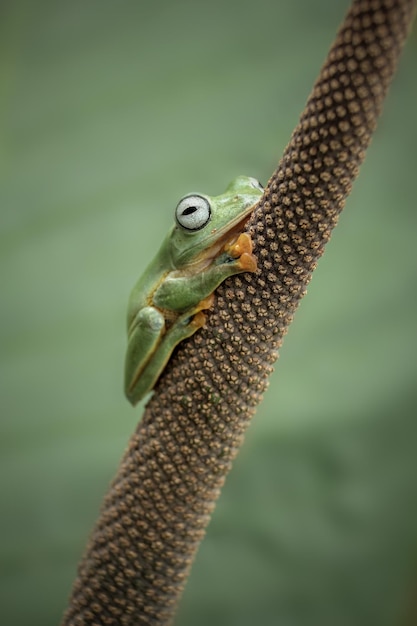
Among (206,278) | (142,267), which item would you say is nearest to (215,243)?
(206,278)

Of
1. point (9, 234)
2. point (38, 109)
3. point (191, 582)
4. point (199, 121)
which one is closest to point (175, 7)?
point (199, 121)

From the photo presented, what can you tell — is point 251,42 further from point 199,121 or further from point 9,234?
point 9,234

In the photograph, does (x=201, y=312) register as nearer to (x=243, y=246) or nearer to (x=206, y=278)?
(x=206, y=278)

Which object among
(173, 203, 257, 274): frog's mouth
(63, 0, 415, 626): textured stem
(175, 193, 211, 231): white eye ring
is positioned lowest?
(63, 0, 415, 626): textured stem

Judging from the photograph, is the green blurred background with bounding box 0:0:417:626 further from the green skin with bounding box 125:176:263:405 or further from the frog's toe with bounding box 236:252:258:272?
the frog's toe with bounding box 236:252:258:272

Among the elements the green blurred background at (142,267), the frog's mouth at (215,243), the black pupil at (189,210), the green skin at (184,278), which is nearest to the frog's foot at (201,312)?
the green skin at (184,278)

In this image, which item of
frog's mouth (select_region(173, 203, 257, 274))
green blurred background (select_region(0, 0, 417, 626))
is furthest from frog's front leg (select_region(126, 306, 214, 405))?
green blurred background (select_region(0, 0, 417, 626))
